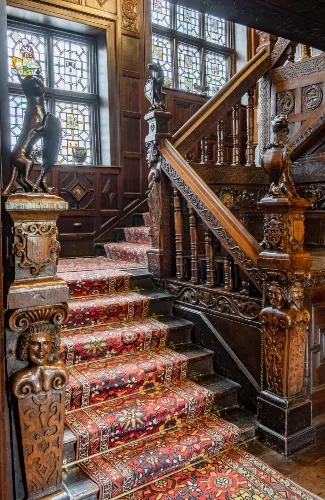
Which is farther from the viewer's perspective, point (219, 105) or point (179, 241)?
point (219, 105)

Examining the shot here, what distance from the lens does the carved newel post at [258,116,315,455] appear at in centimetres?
228

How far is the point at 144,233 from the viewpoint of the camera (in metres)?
4.61

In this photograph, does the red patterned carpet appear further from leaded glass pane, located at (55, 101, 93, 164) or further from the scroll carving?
leaded glass pane, located at (55, 101, 93, 164)

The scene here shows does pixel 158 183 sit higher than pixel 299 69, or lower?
lower

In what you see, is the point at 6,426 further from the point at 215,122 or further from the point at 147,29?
the point at 147,29

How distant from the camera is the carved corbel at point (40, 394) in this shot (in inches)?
58.4

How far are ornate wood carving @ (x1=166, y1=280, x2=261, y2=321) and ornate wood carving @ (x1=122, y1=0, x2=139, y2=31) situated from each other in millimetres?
3829

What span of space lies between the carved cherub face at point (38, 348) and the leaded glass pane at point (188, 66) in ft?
18.8

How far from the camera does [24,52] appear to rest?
5.14 metres

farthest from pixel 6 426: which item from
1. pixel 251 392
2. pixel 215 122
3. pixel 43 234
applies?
pixel 215 122

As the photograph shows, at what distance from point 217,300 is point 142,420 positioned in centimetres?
95

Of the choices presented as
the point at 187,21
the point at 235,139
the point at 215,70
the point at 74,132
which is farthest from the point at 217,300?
the point at 187,21

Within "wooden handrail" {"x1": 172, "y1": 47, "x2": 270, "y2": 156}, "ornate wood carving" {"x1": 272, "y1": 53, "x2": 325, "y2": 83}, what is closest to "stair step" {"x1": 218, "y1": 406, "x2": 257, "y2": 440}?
"wooden handrail" {"x1": 172, "y1": 47, "x2": 270, "y2": 156}

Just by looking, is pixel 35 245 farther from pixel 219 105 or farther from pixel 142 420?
pixel 219 105
